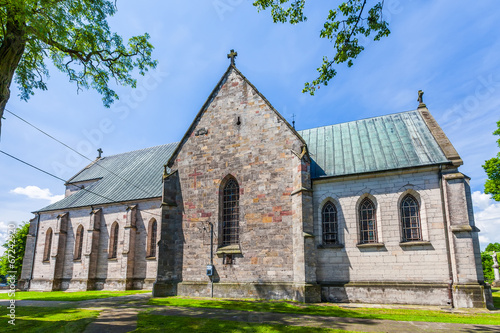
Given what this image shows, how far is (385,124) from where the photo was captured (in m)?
21.3

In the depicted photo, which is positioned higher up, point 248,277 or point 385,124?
point 385,124

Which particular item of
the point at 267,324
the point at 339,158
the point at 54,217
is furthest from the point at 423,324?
the point at 54,217

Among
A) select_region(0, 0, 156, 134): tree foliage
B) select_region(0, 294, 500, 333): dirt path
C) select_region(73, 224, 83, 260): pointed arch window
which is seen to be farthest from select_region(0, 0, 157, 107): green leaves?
select_region(73, 224, 83, 260): pointed arch window

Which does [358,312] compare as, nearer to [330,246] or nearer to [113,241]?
[330,246]

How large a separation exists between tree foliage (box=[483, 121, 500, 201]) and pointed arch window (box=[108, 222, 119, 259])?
30936mm

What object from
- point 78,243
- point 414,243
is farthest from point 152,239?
point 414,243

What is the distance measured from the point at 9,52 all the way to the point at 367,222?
57.6 ft

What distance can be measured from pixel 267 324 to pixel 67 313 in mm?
8880

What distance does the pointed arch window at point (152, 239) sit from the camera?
26.5 m

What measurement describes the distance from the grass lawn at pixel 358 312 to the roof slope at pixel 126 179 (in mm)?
13513

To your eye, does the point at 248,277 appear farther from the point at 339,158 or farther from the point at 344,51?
the point at 344,51

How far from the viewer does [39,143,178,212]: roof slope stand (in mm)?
29453

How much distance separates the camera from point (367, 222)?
693 inches

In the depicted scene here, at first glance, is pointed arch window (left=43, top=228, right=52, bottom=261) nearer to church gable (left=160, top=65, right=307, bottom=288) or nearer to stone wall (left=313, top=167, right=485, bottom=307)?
church gable (left=160, top=65, right=307, bottom=288)
